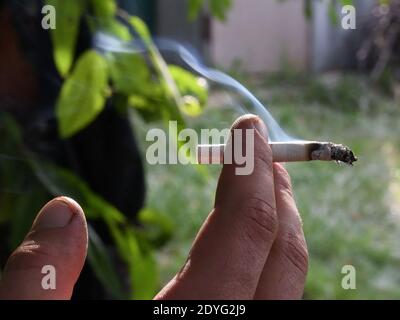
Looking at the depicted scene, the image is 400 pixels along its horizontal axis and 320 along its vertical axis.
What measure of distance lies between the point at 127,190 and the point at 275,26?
1542mm

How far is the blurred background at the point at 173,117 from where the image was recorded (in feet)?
2.13

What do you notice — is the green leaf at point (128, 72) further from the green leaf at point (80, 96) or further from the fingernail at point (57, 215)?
the fingernail at point (57, 215)

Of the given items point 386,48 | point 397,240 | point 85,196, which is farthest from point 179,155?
point 386,48

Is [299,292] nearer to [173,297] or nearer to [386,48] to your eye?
[173,297]

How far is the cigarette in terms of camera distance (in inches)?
12.9

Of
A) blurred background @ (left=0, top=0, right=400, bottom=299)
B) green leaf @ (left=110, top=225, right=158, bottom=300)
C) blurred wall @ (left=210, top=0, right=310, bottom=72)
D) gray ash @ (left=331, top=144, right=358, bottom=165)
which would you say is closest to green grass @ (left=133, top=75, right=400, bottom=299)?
blurred background @ (left=0, top=0, right=400, bottom=299)

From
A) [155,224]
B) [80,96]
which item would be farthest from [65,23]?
[155,224]

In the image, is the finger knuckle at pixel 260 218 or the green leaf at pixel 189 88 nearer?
the finger knuckle at pixel 260 218

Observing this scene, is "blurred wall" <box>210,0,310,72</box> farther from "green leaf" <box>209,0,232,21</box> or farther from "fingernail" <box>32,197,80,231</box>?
"fingernail" <box>32,197,80,231</box>

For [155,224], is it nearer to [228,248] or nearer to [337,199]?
[228,248]

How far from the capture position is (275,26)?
241cm

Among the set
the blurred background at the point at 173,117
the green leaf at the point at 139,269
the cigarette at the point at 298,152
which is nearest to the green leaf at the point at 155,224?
the blurred background at the point at 173,117

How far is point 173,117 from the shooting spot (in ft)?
2.19

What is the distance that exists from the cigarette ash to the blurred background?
0.17 metres
